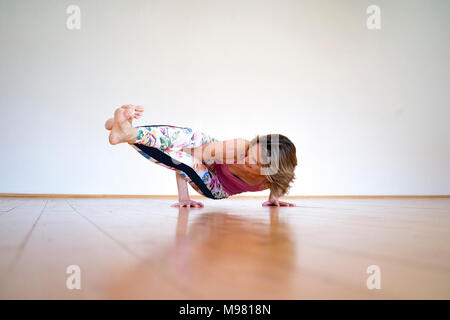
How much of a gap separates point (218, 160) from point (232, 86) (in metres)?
2.19

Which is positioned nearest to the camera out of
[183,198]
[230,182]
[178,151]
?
[178,151]

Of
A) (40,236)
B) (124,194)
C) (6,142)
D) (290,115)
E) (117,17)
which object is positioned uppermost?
(117,17)

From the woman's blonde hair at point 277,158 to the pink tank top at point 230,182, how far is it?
128mm

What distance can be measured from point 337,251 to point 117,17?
371 cm

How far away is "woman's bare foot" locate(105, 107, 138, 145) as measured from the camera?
1.29 metres

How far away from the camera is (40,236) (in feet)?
1.82

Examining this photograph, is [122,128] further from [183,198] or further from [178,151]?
[183,198]

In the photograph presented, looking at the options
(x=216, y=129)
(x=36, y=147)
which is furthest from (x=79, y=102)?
(x=216, y=129)

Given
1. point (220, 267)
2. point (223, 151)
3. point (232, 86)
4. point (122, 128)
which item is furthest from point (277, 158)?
point (232, 86)

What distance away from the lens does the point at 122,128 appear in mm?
1313

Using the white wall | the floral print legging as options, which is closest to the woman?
the floral print legging

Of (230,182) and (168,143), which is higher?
(168,143)
